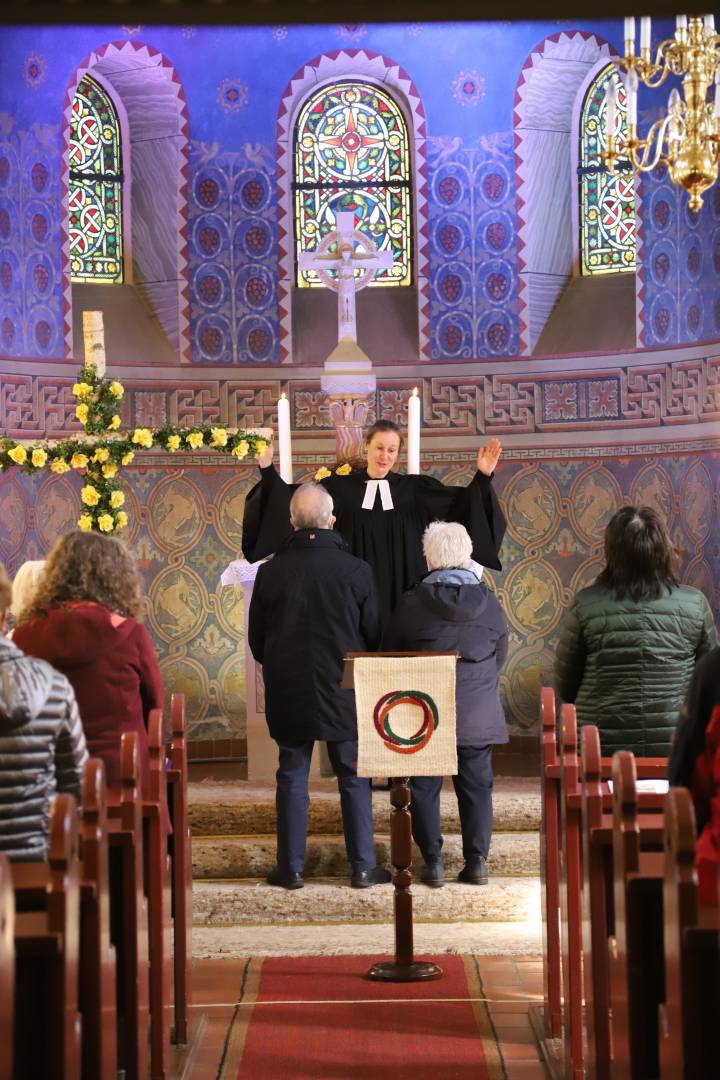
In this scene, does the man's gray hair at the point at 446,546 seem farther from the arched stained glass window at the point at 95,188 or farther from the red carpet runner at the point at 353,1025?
the arched stained glass window at the point at 95,188

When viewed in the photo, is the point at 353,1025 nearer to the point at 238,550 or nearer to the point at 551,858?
the point at 551,858

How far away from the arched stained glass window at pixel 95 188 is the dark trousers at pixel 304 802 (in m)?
5.27

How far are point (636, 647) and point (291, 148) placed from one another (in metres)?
6.72

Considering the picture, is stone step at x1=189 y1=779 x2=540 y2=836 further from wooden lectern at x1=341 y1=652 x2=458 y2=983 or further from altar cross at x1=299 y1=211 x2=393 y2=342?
altar cross at x1=299 y1=211 x2=393 y2=342

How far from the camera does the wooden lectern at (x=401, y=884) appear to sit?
19.4 ft

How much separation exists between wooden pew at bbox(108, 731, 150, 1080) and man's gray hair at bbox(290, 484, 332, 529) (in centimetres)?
284

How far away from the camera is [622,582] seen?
18.6ft

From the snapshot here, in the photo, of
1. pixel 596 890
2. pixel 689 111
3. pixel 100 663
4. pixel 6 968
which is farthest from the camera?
pixel 689 111

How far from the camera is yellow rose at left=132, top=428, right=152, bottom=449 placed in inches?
305

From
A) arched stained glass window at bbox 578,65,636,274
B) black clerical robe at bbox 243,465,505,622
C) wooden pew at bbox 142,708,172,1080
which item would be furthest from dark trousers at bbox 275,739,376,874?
arched stained glass window at bbox 578,65,636,274

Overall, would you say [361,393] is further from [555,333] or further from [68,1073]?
[68,1073]

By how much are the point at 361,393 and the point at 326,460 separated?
2.28 m

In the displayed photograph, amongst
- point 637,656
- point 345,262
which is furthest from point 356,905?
point 345,262

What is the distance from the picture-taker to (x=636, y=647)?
5.73 metres
